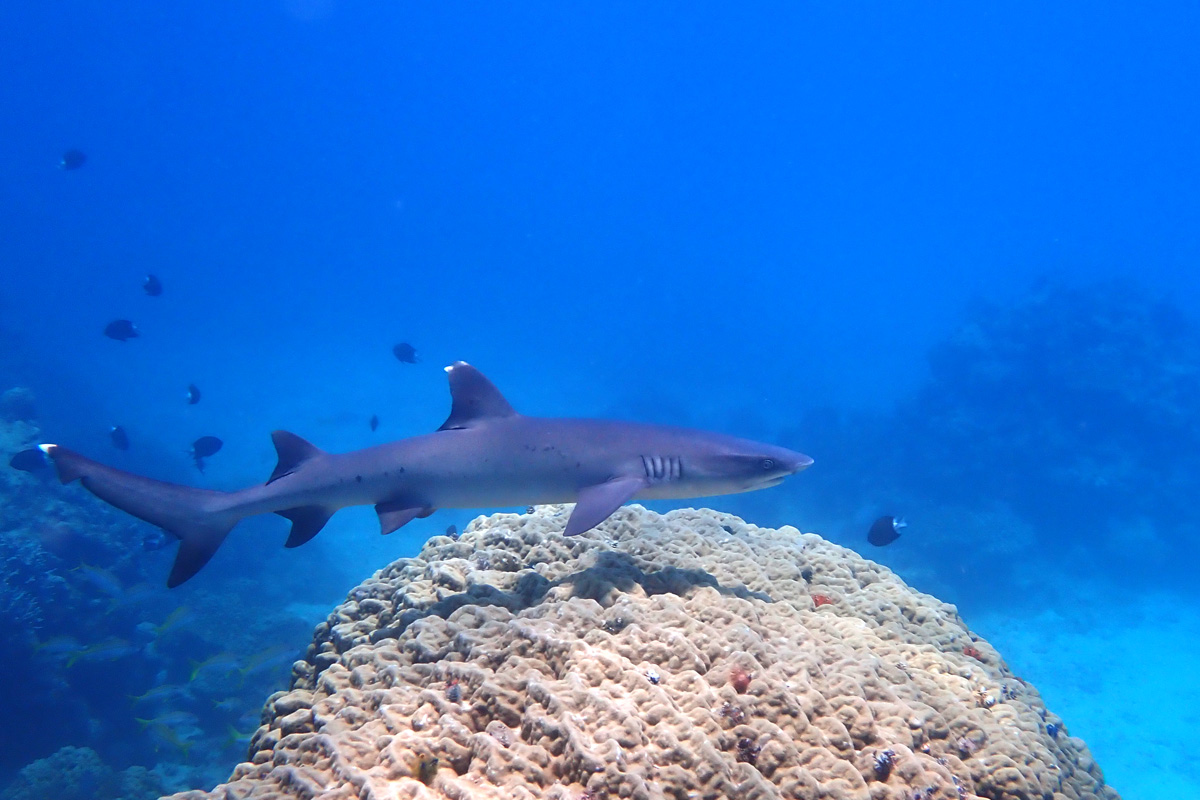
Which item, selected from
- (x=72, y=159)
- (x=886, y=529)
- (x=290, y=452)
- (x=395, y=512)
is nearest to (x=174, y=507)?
(x=290, y=452)

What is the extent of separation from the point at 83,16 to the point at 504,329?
106 metres

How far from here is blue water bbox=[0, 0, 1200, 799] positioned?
734 inches

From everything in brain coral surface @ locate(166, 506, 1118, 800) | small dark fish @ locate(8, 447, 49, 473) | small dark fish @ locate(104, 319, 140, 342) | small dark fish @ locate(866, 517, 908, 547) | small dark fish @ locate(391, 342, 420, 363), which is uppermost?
small dark fish @ locate(391, 342, 420, 363)

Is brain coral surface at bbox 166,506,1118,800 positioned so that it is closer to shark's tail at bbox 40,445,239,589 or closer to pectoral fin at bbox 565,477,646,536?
pectoral fin at bbox 565,477,646,536

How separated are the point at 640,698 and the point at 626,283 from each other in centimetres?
14341

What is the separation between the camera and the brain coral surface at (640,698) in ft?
8.50

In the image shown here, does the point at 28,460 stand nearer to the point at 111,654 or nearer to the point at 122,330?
the point at 122,330

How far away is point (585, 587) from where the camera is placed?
3783 mm

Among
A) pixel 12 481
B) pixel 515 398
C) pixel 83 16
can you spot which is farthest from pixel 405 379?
pixel 83 16

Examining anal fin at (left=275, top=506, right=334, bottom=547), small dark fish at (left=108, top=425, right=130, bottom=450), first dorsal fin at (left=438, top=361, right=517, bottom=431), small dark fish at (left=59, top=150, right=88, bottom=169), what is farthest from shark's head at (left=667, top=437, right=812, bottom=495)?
small dark fish at (left=59, top=150, right=88, bottom=169)

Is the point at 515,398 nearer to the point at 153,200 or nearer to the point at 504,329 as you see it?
the point at 504,329

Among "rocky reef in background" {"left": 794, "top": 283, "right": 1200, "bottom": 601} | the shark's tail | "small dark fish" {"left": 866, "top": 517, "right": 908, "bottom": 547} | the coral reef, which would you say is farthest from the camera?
"rocky reef in background" {"left": 794, "top": 283, "right": 1200, "bottom": 601}

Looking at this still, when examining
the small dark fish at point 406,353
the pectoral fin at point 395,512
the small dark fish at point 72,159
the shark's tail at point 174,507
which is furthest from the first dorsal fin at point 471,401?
the small dark fish at point 72,159

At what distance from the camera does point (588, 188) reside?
192 meters
